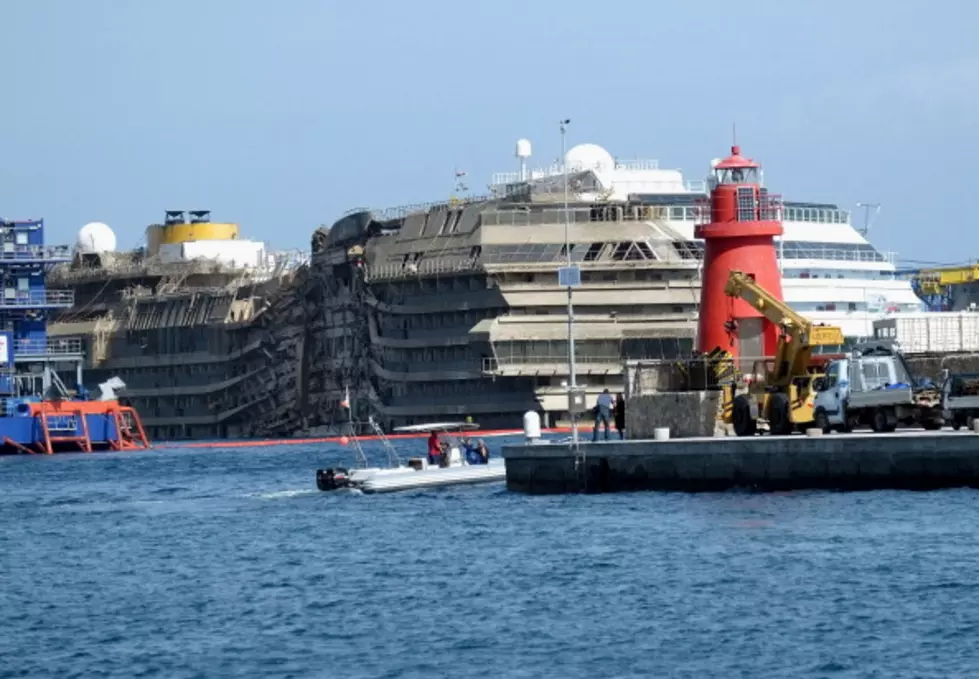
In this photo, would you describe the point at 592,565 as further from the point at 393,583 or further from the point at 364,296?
the point at 364,296

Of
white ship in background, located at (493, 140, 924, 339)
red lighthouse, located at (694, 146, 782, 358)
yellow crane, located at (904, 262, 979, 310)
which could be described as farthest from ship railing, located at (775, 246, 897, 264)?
red lighthouse, located at (694, 146, 782, 358)

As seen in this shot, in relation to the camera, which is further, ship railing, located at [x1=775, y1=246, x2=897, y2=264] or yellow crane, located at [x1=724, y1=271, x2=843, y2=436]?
ship railing, located at [x1=775, y1=246, x2=897, y2=264]

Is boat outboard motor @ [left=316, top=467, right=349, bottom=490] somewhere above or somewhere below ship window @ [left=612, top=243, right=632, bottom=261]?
below

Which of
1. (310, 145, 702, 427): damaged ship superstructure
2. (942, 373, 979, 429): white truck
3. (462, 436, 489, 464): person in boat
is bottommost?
(462, 436, 489, 464): person in boat

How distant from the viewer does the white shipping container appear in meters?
85.0

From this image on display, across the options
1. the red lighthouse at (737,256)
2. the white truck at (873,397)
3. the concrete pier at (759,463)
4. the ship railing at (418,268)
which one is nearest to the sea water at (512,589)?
the concrete pier at (759,463)

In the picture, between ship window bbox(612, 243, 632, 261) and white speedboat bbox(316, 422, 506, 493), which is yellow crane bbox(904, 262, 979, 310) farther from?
white speedboat bbox(316, 422, 506, 493)

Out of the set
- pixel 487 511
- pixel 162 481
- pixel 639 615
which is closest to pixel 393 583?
pixel 639 615

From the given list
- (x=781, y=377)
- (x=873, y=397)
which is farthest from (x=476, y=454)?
(x=873, y=397)

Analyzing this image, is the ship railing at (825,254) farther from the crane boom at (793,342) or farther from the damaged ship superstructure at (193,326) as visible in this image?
the crane boom at (793,342)

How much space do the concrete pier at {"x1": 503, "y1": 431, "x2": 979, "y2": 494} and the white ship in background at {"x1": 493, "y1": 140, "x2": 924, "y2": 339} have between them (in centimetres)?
6014

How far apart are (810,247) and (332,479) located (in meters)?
64.0

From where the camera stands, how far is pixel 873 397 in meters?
57.2

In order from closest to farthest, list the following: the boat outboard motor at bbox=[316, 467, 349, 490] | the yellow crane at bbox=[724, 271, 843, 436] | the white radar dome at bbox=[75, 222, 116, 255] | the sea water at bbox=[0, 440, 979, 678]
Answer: the sea water at bbox=[0, 440, 979, 678]
the yellow crane at bbox=[724, 271, 843, 436]
the boat outboard motor at bbox=[316, 467, 349, 490]
the white radar dome at bbox=[75, 222, 116, 255]
